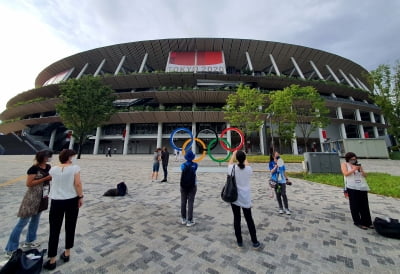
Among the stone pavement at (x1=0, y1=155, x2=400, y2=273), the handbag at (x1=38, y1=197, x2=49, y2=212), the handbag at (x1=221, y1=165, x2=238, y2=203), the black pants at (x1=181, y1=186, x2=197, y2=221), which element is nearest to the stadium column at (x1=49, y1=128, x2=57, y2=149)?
the stone pavement at (x1=0, y1=155, x2=400, y2=273)

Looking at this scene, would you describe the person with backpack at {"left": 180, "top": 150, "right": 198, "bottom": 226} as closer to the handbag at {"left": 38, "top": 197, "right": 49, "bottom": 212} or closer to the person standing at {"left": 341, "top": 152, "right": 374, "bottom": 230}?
the handbag at {"left": 38, "top": 197, "right": 49, "bottom": 212}

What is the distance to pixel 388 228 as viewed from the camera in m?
3.28

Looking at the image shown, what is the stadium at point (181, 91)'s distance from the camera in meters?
29.8

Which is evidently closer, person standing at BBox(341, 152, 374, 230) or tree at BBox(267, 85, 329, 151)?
person standing at BBox(341, 152, 374, 230)

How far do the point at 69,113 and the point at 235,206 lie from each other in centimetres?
2337

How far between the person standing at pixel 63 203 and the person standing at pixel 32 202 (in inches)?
22.6

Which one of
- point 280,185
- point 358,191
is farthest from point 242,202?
point 358,191

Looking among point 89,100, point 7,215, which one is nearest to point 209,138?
point 89,100

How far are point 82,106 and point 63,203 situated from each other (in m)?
21.5

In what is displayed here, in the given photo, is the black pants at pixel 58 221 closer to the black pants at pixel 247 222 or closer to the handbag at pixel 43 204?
the handbag at pixel 43 204

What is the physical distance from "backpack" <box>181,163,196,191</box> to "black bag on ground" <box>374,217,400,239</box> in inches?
155

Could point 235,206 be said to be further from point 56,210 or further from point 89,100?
point 89,100

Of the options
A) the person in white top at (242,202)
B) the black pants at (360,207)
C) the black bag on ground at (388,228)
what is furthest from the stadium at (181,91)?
the person in white top at (242,202)

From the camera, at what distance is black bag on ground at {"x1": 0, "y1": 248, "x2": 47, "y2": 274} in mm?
1919
